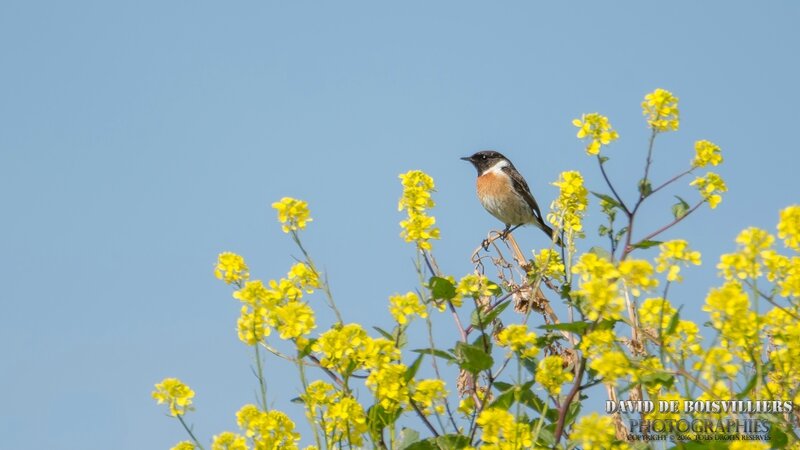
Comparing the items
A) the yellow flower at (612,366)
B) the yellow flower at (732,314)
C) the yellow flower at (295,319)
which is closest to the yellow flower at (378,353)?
the yellow flower at (295,319)

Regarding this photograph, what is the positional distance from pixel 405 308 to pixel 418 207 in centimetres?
65

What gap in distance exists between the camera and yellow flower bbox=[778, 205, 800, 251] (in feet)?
13.4

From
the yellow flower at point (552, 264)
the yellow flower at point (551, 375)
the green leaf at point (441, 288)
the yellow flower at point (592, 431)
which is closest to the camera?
the yellow flower at point (592, 431)

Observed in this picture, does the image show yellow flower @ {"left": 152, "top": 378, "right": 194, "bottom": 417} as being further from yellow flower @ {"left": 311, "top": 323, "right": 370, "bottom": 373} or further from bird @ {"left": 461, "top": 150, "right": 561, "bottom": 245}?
bird @ {"left": 461, "top": 150, "right": 561, "bottom": 245}

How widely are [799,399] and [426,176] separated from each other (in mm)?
1818

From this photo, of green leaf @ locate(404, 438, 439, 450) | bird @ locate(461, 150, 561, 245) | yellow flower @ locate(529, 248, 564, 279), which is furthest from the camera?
bird @ locate(461, 150, 561, 245)

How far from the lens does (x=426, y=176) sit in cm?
498

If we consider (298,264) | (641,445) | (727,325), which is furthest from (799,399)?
(298,264)

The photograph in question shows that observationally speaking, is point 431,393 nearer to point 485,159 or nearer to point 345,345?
point 345,345

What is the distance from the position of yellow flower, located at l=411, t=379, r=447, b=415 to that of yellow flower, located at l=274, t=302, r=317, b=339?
0.51 meters

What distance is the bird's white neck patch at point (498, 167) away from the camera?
40.7 ft

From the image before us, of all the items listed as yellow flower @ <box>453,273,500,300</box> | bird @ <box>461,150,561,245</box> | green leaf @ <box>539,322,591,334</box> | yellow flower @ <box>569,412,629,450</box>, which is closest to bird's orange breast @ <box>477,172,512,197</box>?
bird @ <box>461,150,561,245</box>

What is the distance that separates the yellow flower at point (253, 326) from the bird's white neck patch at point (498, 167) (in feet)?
26.7

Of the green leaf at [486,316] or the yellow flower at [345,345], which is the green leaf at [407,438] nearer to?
the yellow flower at [345,345]
